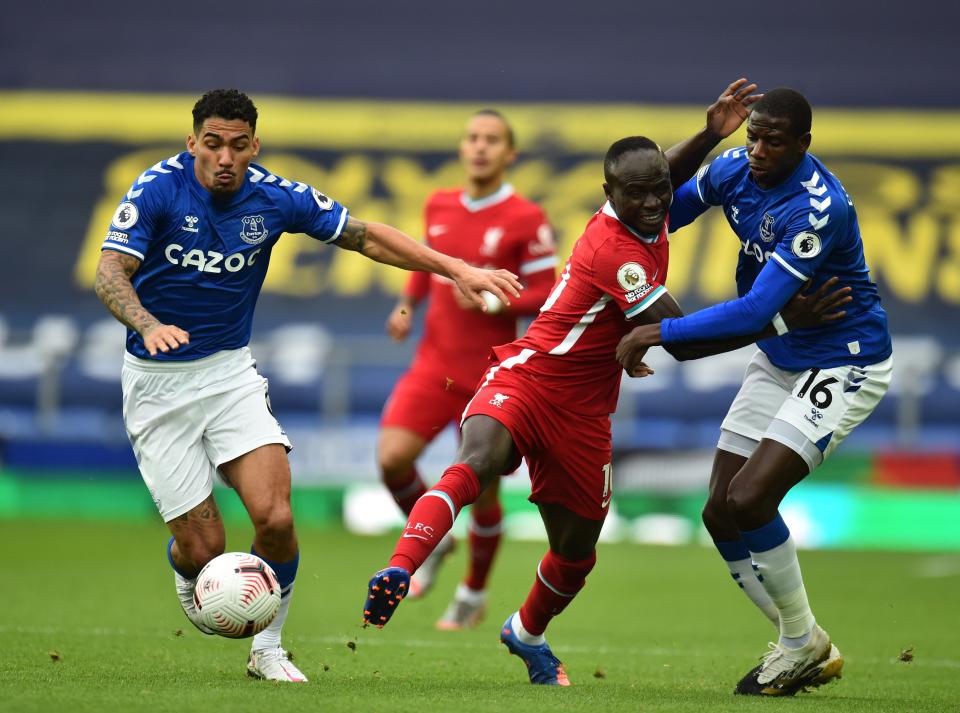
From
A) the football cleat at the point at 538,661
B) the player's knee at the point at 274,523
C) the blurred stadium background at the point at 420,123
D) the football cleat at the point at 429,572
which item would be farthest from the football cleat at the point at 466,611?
the blurred stadium background at the point at 420,123

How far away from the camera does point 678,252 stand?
2283cm

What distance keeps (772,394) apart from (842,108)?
17885 mm

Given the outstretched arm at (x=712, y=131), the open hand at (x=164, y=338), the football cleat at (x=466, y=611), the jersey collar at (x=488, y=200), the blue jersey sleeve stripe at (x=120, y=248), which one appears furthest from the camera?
the jersey collar at (x=488, y=200)

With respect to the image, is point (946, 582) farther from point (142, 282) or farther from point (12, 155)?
point (12, 155)

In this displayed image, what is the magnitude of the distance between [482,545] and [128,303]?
393 cm

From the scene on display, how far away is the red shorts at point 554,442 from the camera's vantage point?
21.2ft

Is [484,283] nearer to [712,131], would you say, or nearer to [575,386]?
[575,386]

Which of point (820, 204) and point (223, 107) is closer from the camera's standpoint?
point (223, 107)

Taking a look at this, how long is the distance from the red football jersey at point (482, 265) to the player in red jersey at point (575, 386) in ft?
9.08

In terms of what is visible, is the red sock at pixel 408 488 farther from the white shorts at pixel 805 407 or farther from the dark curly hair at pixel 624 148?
the dark curly hair at pixel 624 148


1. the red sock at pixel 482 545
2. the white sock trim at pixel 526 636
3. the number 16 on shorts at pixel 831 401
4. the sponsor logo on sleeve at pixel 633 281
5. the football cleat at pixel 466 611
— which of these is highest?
the sponsor logo on sleeve at pixel 633 281

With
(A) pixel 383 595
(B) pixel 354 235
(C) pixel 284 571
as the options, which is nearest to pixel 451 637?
(C) pixel 284 571

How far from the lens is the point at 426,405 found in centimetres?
962

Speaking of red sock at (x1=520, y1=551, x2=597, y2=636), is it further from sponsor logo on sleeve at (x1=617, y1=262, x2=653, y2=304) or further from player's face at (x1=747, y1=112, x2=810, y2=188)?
player's face at (x1=747, y1=112, x2=810, y2=188)
